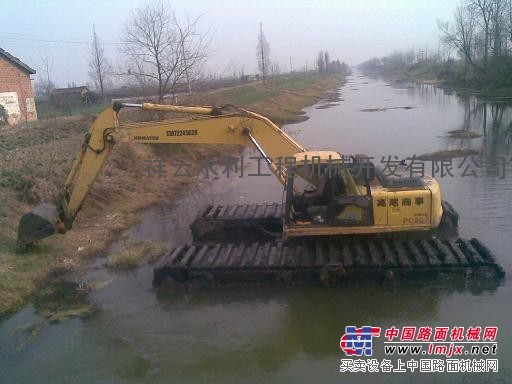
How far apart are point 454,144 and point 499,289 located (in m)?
14.7

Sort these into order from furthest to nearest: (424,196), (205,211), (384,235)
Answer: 1. (205,211)
2. (384,235)
3. (424,196)

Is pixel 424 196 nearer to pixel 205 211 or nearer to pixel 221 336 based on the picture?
pixel 221 336

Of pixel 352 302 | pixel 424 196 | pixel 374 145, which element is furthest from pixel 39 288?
pixel 374 145

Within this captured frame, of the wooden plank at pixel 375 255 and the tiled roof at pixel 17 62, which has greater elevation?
the tiled roof at pixel 17 62

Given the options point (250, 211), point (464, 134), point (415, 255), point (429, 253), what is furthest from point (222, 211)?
point (464, 134)

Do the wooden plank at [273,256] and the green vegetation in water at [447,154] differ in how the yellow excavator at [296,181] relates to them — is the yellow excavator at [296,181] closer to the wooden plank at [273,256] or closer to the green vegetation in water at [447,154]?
the wooden plank at [273,256]

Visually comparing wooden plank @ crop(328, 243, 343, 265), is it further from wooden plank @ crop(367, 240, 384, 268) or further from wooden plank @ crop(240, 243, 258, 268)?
wooden plank @ crop(240, 243, 258, 268)

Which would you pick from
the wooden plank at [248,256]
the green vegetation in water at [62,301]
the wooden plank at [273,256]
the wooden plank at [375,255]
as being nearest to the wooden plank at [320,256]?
the wooden plank at [273,256]

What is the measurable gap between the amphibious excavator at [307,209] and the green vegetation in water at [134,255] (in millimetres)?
1118

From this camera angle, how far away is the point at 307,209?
861cm

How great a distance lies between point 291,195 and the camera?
8.46m

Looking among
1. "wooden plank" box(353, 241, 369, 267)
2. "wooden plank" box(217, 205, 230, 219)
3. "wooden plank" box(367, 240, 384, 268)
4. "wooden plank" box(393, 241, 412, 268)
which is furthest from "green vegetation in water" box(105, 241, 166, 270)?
"wooden plank" box(393, 241, 412, 268)

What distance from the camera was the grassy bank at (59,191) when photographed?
8945mm

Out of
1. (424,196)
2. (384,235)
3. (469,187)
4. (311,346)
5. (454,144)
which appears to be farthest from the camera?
(454,144)
